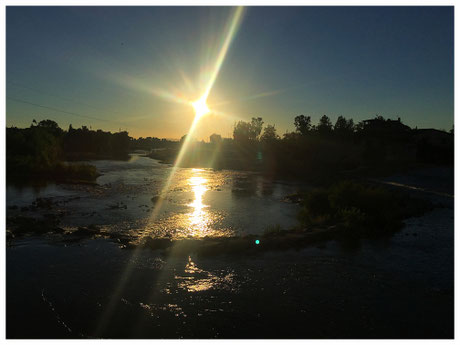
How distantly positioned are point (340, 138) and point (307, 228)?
3549 inches

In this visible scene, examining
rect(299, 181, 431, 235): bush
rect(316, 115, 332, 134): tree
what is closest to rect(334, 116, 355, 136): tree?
rect(316, 115, 332, 134): tree

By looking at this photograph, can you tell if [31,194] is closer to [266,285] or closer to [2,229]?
[2,229]

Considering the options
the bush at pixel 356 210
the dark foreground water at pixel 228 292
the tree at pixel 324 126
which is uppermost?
the tree at pixel 324 126

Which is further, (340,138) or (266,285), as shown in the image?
(340,138)

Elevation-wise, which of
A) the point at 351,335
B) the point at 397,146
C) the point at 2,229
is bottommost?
the point at 351,335

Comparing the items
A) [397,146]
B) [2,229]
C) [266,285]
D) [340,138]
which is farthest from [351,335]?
[340,138]

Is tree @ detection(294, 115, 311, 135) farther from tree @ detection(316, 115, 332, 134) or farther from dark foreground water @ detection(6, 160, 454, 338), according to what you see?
dark foreground water @ detection(6, 160, 454, 338)

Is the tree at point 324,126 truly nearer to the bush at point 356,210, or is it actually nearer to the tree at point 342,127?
the tree at point 342,127

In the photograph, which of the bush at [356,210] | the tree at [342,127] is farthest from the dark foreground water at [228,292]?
the tree at [342,127]

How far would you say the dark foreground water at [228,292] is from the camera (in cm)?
1103

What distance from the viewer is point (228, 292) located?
13.5 metres

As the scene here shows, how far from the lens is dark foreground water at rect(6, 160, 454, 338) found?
11031 millimetres

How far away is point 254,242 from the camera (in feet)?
65.3

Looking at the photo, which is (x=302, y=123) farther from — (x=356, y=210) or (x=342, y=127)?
(x=356, y=210)
